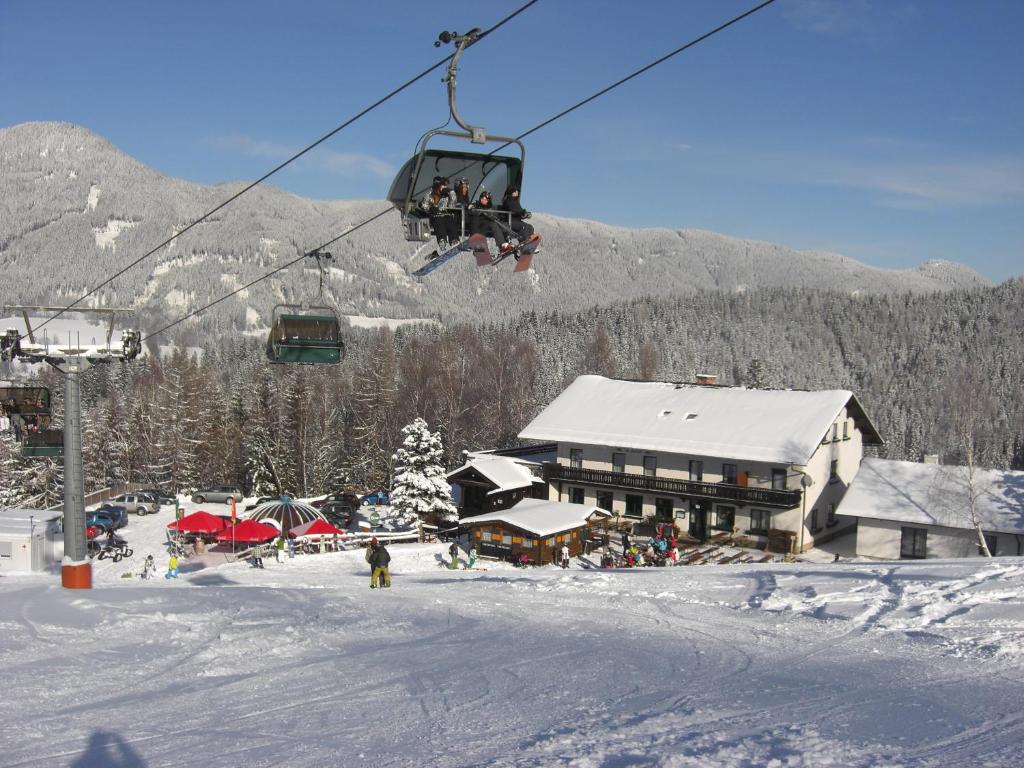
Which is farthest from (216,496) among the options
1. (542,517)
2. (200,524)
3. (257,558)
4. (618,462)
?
(542,517)

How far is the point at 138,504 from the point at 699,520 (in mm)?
30181

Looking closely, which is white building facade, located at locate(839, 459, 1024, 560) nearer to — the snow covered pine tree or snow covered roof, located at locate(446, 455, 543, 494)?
snow covered roof, located at locate(446, 455, 543, 494)

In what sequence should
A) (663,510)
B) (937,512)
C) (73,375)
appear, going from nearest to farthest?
1. (73,375)
2. (937,512)
3. (663,510)

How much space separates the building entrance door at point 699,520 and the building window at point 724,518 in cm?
46

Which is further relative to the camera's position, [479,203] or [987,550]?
[987,550]

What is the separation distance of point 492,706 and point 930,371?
136 m

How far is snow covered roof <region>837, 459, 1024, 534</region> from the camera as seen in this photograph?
101 feet

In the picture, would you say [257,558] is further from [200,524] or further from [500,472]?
[500,472]

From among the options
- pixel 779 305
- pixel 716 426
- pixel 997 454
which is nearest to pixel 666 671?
pixel 716 426

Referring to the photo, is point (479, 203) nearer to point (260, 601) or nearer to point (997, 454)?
point (260, 601)

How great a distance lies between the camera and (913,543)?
31.5 meters

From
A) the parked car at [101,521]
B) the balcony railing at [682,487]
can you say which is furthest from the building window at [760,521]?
the parked car at [101,521]

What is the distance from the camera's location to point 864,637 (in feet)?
38.2

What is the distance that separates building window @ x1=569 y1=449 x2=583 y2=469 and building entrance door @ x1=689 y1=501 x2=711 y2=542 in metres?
5.76
